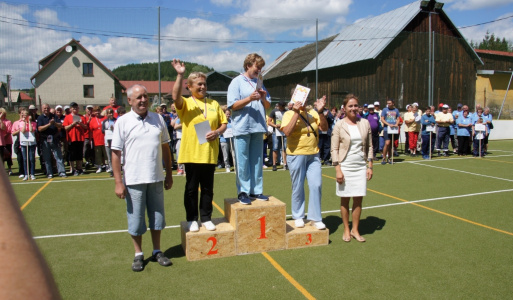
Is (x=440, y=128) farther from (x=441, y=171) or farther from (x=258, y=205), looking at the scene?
(x=258, y=205)

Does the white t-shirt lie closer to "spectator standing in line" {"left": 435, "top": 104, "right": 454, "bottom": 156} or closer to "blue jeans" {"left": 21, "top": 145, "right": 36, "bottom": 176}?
"blue jeans" {"left": 21, "top": 145, "right": 36, "bottom": 176}

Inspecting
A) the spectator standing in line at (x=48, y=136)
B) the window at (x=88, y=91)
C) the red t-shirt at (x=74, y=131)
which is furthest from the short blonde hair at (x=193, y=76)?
the window at (x=88, y=91)

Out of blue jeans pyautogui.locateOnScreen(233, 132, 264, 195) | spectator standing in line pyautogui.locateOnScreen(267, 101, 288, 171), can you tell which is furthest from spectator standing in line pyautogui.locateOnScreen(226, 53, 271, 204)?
spectator standing in line pyautogui.locateOnScreen(267, 101, 288, 171)

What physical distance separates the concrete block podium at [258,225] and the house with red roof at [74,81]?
15682 mm

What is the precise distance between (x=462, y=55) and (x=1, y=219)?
3705cm

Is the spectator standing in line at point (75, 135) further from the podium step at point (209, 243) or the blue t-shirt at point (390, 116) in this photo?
the blue t-shirt at point (390, 116)

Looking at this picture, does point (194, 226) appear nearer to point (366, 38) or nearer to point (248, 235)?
point (248, 235)

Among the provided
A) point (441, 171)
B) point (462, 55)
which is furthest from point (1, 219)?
point (462, 55)

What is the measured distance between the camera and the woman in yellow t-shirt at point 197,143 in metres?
4.99

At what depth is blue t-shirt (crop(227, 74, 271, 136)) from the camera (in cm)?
525

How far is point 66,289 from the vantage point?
14.0 feet

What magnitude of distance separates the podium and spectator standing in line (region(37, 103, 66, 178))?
781cm

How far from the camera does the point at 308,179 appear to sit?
5.69 meters

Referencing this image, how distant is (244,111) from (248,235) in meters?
1.63
